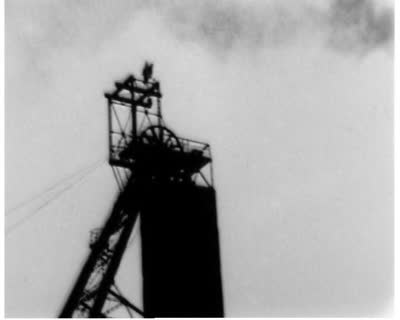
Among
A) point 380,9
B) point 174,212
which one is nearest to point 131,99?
point 174,212

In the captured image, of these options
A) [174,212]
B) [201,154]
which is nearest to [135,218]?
[174,212]

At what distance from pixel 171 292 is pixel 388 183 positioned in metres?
7.27

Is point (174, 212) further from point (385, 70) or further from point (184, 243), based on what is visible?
point (385, 70)

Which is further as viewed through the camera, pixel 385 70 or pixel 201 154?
pixel 201 154

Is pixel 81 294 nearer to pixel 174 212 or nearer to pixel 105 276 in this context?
pixel 105 276

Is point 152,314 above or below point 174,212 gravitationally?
below

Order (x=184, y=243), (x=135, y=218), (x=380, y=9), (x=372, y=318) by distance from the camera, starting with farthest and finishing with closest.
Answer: (x=135, y=218) < (x=184, y=243) < (x=380, y=9) < (x=372, y=318)

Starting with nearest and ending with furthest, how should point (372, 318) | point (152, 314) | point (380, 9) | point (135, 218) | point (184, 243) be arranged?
point (372, 318)
point (380, 9)
point (152, 314)
point (184, 243)
point (135, 218)

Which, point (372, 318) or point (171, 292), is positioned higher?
point (171, 292)

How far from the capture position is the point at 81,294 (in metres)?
22.5

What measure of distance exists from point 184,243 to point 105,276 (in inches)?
124

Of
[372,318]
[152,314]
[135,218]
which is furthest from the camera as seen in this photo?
[135,218]
